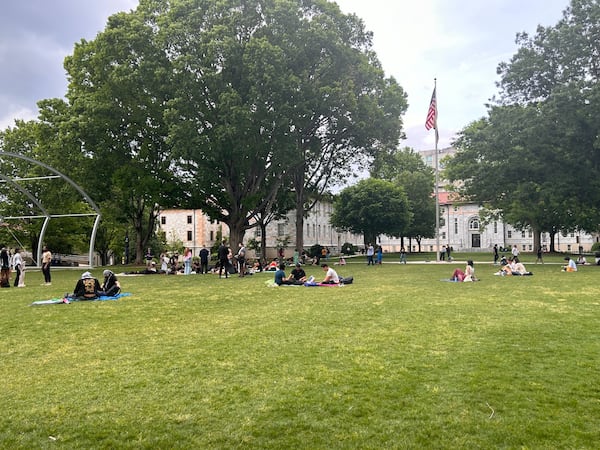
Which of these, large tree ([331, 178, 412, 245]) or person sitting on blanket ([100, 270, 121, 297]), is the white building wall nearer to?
large tree ([331, 178, 412, 245])

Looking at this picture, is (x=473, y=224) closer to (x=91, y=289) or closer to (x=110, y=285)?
(x=110, y=285)

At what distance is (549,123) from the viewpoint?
30.6 m

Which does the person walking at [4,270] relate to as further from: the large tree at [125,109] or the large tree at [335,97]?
the large tree at [335,97]

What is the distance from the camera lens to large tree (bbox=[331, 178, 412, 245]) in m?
65.3

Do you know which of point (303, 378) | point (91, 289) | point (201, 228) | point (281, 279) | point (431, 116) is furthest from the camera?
point (201, 228)

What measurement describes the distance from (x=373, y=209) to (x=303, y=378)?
58.9 metres

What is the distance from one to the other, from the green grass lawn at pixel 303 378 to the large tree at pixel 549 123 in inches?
812

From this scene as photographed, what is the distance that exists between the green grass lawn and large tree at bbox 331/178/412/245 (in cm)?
5229

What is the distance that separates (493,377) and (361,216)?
59.2 m

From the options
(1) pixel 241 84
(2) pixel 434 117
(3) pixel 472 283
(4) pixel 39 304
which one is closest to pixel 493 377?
(4) pixel 39 304

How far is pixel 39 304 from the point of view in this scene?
1485cm

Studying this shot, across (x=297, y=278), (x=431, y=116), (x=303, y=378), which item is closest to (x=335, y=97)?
(x=431, y=116)

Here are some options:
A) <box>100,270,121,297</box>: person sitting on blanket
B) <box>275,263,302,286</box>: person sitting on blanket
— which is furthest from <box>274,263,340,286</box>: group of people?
<box>100,270,121,297</box>: person sitting on blanket

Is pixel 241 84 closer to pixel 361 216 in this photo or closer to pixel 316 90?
pixel 316 90
